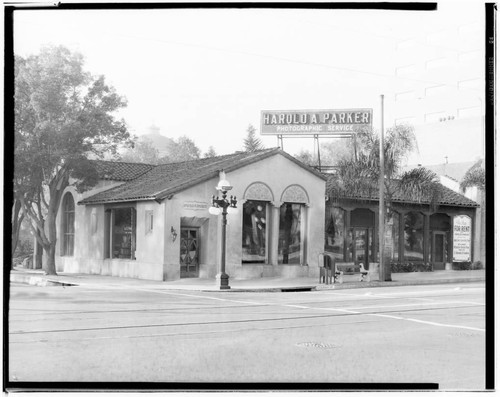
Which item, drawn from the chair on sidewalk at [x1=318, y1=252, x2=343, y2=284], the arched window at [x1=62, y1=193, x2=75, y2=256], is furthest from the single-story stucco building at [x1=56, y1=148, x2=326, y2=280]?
the chair on sidewalk at [x1=318, y1=252, x2=343, y2=284]

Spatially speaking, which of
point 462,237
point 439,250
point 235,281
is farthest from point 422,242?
point 235,281

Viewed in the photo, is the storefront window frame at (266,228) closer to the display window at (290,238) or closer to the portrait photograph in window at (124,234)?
the display window at (290,238)

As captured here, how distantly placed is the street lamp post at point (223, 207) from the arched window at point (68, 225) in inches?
83.2

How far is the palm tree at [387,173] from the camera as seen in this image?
38.8ft

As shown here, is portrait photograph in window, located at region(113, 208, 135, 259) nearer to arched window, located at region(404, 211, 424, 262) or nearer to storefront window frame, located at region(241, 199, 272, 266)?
storefront window frame, located at region(241, 199, 272, 266)

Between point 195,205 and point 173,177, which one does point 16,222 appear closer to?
point 173,177

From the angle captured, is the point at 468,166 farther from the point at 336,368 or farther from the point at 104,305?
the point at 104,305

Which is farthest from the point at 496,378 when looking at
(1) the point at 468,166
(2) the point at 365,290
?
(2) the point at 365,290

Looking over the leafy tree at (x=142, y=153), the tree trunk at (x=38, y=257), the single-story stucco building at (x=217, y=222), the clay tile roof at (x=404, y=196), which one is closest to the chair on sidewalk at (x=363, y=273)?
the clay tile roof at (x=404, y=196)

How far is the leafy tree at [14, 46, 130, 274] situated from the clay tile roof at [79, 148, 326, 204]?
0.43 m

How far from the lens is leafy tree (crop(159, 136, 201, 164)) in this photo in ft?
33.6

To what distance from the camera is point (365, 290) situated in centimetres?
1689

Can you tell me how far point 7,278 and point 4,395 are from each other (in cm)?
129

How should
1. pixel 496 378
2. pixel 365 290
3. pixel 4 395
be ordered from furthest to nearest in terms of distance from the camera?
pixel 365 290 → pixel 496 378 → pixel 4 395
